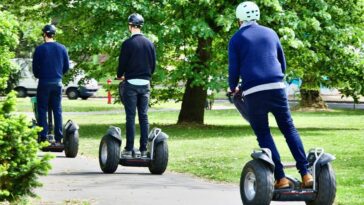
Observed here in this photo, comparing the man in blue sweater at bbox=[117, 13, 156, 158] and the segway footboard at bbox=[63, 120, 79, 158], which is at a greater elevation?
the man in blue sweater at bbox=[117, 13, 156, 158]

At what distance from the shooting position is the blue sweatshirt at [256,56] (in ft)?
29.2

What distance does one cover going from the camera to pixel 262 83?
888 cm

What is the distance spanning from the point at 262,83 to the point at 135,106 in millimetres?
3957

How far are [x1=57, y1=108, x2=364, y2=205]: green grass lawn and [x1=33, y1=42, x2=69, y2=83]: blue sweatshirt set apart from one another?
2207 mm

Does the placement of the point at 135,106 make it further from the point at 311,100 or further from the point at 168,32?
the point at 311,100

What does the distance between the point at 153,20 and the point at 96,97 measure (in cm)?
3130

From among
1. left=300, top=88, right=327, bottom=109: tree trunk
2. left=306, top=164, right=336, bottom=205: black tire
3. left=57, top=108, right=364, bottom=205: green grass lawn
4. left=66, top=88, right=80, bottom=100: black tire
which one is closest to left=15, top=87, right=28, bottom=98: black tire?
left=66, top=88, right=80, bottom=100: black tire

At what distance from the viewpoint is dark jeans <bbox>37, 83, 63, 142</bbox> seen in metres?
14.5

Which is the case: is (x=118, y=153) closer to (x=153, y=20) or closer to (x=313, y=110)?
(x=153, y=20)

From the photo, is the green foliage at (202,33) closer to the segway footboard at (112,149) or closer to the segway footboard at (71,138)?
the segway footboard at (71,138)

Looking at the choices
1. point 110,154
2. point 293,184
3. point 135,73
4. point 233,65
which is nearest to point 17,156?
point 233,65

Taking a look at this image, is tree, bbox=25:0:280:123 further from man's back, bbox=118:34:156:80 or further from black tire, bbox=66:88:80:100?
black tire, bbox=66:88:80:100

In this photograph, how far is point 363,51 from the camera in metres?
27.3

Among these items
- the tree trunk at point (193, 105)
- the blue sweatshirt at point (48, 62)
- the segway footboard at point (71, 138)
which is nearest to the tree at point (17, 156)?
the blue sweatshirt at point (48, 62)
